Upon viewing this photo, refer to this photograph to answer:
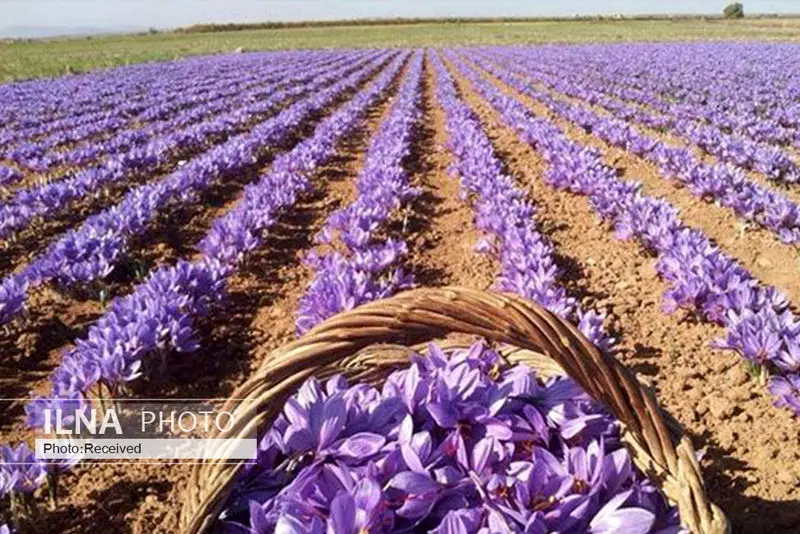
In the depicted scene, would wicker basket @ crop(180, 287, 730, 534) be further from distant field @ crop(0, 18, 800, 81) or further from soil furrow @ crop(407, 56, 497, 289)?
distant field @ crop(0, 18, 800, 81)

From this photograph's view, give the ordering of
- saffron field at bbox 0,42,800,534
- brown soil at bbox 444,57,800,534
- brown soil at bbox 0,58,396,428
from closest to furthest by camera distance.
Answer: saffron field at bbox 0,42,800,534 < brown soil at bbox 444,57,800,534 < brown soil at bbox 0,58,396,428

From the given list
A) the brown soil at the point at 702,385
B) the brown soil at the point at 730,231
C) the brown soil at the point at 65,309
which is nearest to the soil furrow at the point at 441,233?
the brown soil at the point at 702,385

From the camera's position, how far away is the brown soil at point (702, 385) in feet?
8.65

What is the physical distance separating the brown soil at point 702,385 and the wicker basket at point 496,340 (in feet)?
4.09

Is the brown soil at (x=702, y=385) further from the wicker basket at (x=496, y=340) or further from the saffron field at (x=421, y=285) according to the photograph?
the wicker basket at (x=496, y=340)

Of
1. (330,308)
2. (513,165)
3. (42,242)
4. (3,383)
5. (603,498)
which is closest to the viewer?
(603,498)

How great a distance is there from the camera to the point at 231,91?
22.2 meters

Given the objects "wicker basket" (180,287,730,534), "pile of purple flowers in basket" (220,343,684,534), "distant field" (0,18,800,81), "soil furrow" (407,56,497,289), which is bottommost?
"soil furrow" (407,56,497,289)

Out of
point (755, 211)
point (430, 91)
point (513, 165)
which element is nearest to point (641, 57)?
point (430, 91)

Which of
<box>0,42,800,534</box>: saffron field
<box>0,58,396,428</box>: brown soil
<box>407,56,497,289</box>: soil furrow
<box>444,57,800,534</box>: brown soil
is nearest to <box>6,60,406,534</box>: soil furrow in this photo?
<box>0,42,800,534</box>: saffron field

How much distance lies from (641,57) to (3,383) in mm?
33474


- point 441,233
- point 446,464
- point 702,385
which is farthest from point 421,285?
point 446,464

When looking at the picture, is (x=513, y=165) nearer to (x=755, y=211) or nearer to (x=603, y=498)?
(x=755, y=211)

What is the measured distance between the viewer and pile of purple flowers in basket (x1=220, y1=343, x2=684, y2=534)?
154cm
